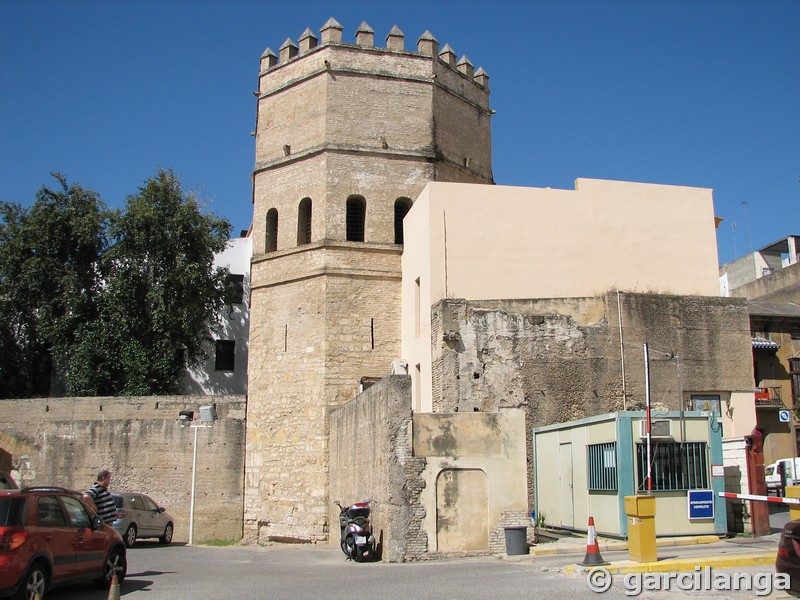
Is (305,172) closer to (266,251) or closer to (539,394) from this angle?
(266,251)

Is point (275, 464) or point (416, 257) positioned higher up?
point (416, 257)

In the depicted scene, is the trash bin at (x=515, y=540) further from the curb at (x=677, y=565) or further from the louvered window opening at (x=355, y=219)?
the louvered window opening at (x=355, y=219)

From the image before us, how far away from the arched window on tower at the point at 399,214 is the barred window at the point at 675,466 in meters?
10.4

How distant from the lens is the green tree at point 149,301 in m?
28.2

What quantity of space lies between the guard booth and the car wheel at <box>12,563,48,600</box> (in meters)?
8.64

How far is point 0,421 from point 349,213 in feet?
43.0

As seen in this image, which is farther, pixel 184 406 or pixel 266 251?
pixel 184 406

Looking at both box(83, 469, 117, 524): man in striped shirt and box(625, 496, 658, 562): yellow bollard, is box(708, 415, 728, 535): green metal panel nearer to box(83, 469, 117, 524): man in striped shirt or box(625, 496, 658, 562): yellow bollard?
box(625, 496, 658, 562): yellow bollard

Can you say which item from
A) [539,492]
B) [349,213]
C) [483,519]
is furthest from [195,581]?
[349,213]

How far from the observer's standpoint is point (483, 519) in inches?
550

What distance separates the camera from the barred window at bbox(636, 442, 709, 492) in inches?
535

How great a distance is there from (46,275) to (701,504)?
943 inches

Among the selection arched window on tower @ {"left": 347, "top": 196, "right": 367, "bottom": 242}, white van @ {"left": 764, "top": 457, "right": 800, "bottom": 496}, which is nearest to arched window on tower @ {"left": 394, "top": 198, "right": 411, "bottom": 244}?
arched window on tower @ {"left": 347, "top": 196, "right": 367, "bottom": 242}

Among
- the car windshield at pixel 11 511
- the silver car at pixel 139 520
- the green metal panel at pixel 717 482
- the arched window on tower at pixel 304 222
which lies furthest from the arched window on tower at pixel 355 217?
the car windshield at pixel 11 511
